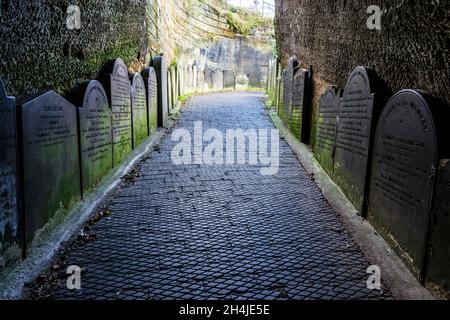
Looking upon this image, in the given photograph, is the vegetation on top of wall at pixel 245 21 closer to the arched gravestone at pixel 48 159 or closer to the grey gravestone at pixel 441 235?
the arched gravestone at pixel 48 159

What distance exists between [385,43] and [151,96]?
5.55m

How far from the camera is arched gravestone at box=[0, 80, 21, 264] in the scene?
7.98 feet

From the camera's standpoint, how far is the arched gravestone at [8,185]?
243 cm

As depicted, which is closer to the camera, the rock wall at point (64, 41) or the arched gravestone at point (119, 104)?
the rock wall at point (64, 41)

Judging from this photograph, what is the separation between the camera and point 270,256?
2842mm

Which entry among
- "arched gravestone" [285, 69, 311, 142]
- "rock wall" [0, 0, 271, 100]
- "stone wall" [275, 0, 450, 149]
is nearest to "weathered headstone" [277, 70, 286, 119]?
"stone wall" [275, 0, 450, 149]

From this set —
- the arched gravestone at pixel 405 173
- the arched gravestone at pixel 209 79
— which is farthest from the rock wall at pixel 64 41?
the arched gravestone at pixel 209 79

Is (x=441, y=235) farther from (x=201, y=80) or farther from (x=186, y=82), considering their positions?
(x=201, y=80)

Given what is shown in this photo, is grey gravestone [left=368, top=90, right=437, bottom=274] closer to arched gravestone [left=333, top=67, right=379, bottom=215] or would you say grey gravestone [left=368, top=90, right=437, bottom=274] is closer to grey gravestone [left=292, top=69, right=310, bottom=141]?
arched gravestone [left=333, top=67, right=379, bottom=215]

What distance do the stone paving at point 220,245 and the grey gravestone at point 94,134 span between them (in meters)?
0.41

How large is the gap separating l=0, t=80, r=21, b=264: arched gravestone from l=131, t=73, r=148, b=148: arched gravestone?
4.01 m

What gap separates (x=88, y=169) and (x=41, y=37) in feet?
4.90

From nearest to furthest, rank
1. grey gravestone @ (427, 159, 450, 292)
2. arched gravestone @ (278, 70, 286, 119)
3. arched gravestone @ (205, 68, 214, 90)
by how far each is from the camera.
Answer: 1. grey gravestone @ (427, 159, 450, 292)
2. arched gravestone @ (278, 70, 286, 119)
3. arched gravestone @ (205, 68, 214, 90)
